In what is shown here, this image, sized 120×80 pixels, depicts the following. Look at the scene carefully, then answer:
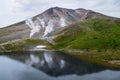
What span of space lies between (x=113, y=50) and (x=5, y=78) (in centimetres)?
10787

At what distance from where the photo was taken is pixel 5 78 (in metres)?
109

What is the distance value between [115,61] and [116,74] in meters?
44.7

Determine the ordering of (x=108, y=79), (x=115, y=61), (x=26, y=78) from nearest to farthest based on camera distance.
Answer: (x=108, y=79) → (x=26, y=78) → (x=115, y=61)

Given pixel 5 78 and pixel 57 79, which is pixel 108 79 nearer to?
pixel 57 79

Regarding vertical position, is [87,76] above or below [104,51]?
above

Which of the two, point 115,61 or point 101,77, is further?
point 115,61

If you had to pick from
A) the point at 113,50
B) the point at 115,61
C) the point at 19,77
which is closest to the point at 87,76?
the point at 19,77

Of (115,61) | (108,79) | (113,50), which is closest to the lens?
(108,79)

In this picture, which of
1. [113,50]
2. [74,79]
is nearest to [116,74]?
[74,79]

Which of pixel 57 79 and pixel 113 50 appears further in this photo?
pixel 113 50

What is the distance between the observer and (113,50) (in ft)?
643

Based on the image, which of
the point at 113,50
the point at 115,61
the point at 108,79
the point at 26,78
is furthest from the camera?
the point at 113,50

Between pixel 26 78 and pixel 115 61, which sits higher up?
pixel 26 78

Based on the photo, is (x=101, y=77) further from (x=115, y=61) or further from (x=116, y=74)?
(x=115, y=61)
